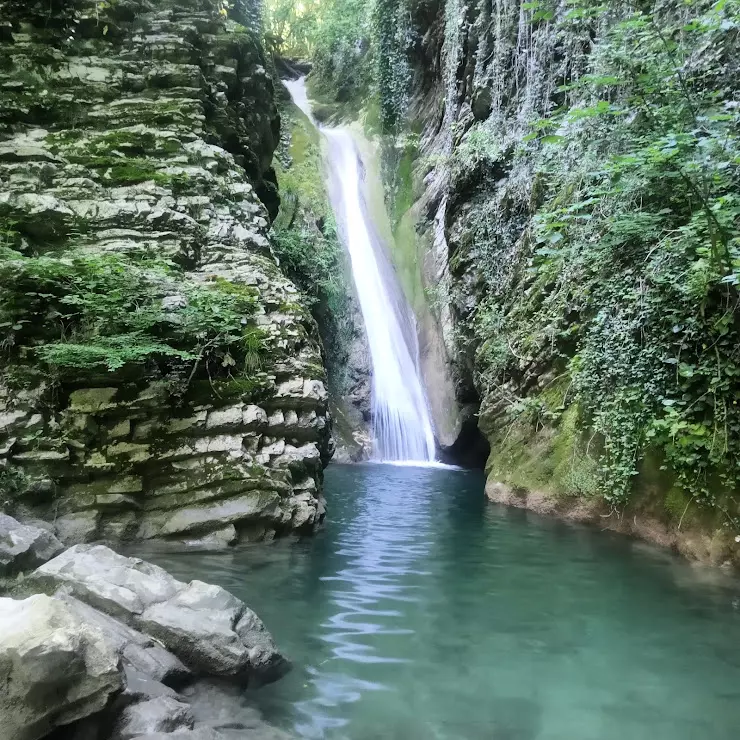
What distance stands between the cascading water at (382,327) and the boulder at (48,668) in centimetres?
1400

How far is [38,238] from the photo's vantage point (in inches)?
305

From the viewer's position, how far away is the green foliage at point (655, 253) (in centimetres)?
555

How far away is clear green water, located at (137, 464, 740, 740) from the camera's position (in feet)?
10.1

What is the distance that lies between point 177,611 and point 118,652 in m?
0.82

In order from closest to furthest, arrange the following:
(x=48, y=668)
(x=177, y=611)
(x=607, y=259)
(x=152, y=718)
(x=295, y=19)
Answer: (x=48, y=668), (x=152, y=718), (x=177, y=611), (x=607, y=259), (x=295, y=19)

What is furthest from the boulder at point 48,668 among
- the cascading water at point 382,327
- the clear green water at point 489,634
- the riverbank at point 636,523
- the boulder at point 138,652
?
the cascading water at point 382,327

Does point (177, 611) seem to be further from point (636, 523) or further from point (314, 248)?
point (314, 248)

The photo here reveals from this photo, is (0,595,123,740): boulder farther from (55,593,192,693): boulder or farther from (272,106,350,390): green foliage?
(272,106,350,390): green foliage

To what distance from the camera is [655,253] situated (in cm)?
708

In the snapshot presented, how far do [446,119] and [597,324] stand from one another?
1078 centimetres

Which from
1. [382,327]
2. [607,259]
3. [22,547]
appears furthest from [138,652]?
[382,327]

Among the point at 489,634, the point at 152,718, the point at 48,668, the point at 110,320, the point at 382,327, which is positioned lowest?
the point at 489,634

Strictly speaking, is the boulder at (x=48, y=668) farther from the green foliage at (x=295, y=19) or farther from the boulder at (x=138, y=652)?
the green foliage at (x=295, y=19)

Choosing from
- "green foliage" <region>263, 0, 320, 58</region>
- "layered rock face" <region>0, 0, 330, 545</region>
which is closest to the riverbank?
"layered rock face" <region>0, 0, 330, 545</region>
